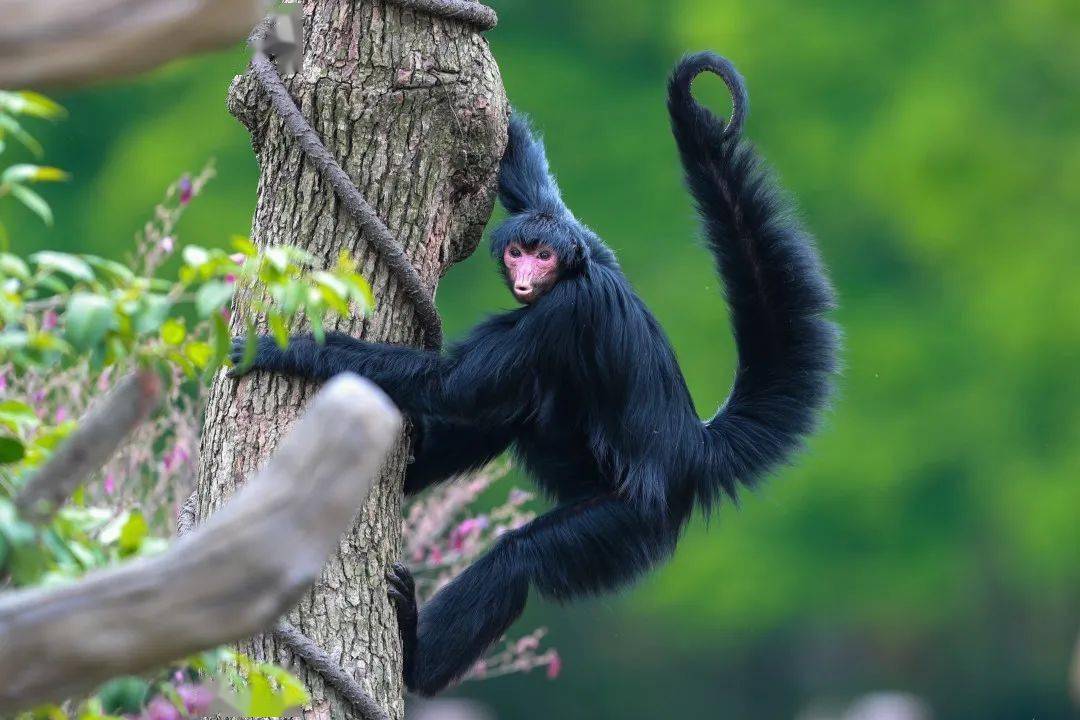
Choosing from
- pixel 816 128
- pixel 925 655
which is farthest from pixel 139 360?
pixel 925 655

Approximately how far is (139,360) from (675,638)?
43.9 feet

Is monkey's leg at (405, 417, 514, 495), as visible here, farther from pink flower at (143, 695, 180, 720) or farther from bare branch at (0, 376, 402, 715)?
bare branch at (0, 376, 402, 715)

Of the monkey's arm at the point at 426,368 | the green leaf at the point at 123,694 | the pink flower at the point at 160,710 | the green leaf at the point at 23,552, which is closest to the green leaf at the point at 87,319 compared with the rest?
the green leaf at the point at 23,552

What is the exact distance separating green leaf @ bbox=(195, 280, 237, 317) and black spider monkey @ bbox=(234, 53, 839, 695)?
1930 mm

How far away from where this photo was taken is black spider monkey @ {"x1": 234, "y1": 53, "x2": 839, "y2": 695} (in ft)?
14.9

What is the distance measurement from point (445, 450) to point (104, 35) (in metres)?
3.06

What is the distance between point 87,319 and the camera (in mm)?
2129

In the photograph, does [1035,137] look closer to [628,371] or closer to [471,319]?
[471,319]

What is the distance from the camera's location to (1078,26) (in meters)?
13.7

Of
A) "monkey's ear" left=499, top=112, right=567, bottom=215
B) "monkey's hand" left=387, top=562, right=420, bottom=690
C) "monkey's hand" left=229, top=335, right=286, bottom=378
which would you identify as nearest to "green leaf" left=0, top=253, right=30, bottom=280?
"monkey's hand" left=229, top=335, right=286, bottom=378

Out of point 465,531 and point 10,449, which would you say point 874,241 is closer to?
point 465,531

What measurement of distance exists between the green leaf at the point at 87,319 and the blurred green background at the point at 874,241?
11.0 metres

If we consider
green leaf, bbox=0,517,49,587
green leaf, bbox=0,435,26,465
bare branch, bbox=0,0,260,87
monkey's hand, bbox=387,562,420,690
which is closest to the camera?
bare branch, bbox=0,0,260,87

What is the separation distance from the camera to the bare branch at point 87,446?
7.08 ft
